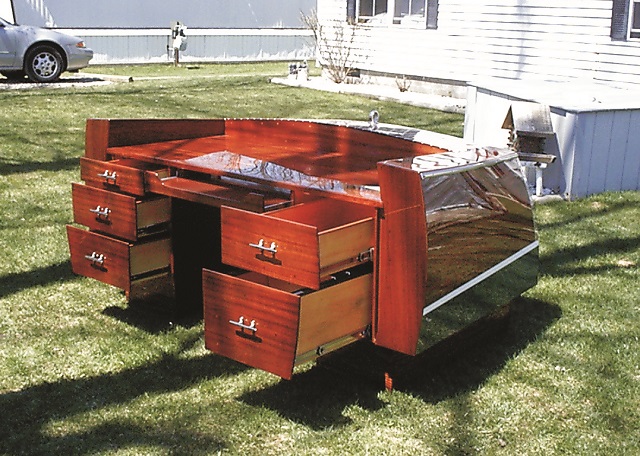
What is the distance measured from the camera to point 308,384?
13.2 feet

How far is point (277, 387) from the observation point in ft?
13.1

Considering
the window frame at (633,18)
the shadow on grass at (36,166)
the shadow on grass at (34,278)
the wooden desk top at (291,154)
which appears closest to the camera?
the wooden desk top at (291,154)

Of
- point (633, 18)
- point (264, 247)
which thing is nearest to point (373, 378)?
point (264, 247)

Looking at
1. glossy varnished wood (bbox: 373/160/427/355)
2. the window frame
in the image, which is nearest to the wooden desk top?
glossy varnished wood (bbox: 373/160/427/355)

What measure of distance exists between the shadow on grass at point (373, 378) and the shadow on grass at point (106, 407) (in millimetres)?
355

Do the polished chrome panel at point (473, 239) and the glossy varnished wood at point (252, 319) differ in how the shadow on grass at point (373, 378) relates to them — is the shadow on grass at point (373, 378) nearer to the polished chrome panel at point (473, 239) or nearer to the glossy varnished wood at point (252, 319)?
the polished chrome panel at point (473, 239)

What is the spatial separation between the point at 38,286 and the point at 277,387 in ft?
6.28

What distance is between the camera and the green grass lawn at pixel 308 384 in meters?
3.54

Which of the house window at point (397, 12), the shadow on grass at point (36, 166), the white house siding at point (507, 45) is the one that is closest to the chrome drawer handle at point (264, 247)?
the shadow on grass at point (36, 166)

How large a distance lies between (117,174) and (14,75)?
12370 mm

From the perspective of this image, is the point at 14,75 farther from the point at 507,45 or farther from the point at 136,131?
the point at 136,131

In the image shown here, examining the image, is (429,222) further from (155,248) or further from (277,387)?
(155,248)

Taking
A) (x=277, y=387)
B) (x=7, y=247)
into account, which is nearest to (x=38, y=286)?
(x=7, y=247)

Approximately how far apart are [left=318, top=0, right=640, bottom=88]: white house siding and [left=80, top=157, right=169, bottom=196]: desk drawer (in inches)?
349
